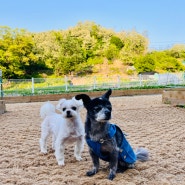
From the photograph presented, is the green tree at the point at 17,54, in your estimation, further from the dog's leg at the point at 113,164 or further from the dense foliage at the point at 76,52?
the dog's leg at the point at 113,164

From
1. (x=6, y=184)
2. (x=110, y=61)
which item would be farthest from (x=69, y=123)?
(x=110, y=61)

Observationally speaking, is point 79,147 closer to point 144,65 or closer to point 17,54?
point 17,54

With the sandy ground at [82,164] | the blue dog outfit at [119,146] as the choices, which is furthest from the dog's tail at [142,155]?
the blue dog outfit at [119,146]

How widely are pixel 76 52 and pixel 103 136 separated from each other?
32214 millimetres

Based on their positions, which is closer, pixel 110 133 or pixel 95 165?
pixel 110 133

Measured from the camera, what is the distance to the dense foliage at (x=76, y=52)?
102 ft

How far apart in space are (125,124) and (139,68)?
2821 cm

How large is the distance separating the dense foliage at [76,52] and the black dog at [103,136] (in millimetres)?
27896

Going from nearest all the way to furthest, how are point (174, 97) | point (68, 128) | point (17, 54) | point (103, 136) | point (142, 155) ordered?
1. point (103, 136)
2. point (68, 128)
3. point (142, 155)
4. point (174, 97)
5. point (17, 54)

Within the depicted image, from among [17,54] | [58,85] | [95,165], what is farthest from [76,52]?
[95,165]

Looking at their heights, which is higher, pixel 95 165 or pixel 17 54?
pixel 17 54

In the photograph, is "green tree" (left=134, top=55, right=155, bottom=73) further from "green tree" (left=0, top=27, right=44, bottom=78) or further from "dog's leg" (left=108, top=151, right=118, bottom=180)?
"dog's leg" (left=108, top=151, right=118, bottom=180)

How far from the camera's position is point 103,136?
291 centimetres

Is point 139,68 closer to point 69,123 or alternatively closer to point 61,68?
point 61,68
